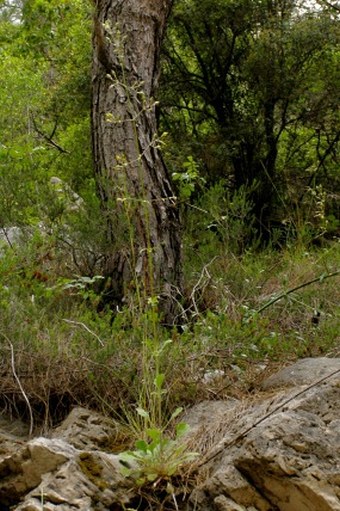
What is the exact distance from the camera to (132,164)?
4793 millimetres

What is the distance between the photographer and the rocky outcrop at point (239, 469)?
2.27m

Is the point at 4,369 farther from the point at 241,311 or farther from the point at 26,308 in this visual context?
the point at 241,311

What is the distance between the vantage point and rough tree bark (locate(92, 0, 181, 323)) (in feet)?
15.4

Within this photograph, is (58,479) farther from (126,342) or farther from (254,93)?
(254,93)

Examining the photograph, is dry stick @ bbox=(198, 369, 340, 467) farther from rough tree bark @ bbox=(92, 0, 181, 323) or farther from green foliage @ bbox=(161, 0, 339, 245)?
green foliage @ bbox=(161, 0, 339, 245)

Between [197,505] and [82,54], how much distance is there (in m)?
7.21

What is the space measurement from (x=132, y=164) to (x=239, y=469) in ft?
9.07

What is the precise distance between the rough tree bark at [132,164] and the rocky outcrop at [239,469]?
6.47 ft

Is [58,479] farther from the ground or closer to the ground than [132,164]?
closer to the ground

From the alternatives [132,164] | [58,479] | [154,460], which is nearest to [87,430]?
[154,460]

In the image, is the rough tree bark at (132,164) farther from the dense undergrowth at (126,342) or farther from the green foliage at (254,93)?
the green foliage at (254,93)

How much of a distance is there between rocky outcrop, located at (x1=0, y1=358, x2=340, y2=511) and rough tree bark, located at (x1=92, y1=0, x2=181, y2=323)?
197 cm

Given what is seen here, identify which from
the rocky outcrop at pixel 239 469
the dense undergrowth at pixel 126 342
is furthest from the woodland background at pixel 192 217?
the rocky outcrop at pixel 239 469

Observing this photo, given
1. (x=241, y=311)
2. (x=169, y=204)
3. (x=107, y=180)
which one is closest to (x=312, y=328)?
(x=241, y=311)
